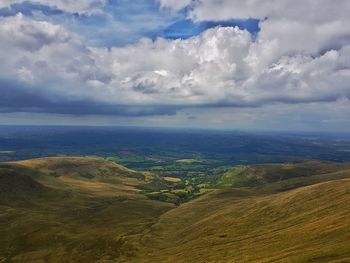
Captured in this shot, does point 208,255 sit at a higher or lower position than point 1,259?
higher

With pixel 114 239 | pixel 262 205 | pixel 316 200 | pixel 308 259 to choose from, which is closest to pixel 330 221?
pixel 308 259

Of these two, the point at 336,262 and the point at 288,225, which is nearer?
the point at 336,262

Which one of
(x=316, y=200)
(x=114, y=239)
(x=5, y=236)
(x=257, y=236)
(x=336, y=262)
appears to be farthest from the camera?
(x=5, y=236)

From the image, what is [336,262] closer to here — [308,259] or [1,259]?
[308,259]

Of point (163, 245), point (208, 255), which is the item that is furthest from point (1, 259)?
point (208, 255)

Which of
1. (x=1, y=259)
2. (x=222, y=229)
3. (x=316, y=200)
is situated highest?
(x=316, y=200)

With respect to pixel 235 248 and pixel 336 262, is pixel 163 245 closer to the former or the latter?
pixel 235 248

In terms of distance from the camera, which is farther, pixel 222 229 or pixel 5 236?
pixel 5 236

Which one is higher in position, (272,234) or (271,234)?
(272,234)

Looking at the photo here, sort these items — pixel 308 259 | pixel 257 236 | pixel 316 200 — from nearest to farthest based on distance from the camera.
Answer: pixel 308 259 → pixel 257 236 → pixel 316 200

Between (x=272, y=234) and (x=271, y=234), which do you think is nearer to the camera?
(x=272, y=234)
